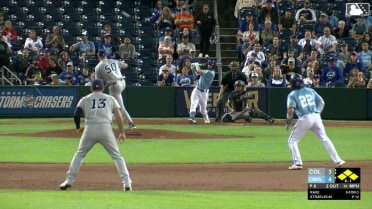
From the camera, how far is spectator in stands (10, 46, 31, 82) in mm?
33844

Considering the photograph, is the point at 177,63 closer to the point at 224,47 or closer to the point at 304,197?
the point at 224,47

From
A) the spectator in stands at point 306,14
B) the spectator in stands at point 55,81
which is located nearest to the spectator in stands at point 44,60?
the spectator in stands at point 55,81

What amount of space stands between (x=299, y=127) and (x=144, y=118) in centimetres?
1482

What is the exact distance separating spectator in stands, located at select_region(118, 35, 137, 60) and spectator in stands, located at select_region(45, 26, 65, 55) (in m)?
1.98

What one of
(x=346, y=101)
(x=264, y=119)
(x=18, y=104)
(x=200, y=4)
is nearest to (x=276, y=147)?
(x=264, y=119)

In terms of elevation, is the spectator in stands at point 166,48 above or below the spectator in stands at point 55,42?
below

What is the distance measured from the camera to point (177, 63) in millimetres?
34219

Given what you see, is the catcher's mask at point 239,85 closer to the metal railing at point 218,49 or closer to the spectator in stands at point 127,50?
the metal railing at point 218,49

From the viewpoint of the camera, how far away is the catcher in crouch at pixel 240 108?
3066cm

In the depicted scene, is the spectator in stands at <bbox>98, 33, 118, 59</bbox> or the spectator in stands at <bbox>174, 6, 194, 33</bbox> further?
the spectator in stands at <bbox>174, 6, 194, 33</bbox>

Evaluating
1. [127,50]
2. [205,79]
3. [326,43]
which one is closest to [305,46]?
[326,43]

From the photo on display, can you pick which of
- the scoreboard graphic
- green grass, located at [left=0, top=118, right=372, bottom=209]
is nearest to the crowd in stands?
green grass, located at [left=0, top=118, right=372, bottom=209]

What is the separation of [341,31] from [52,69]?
9.82 metres

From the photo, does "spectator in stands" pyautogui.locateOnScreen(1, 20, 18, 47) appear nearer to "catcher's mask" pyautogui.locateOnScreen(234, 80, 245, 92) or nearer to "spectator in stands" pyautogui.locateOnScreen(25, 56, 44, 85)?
"spectator in stands" pyautogui.locateOnScreen(25, 56, 44, 85)
